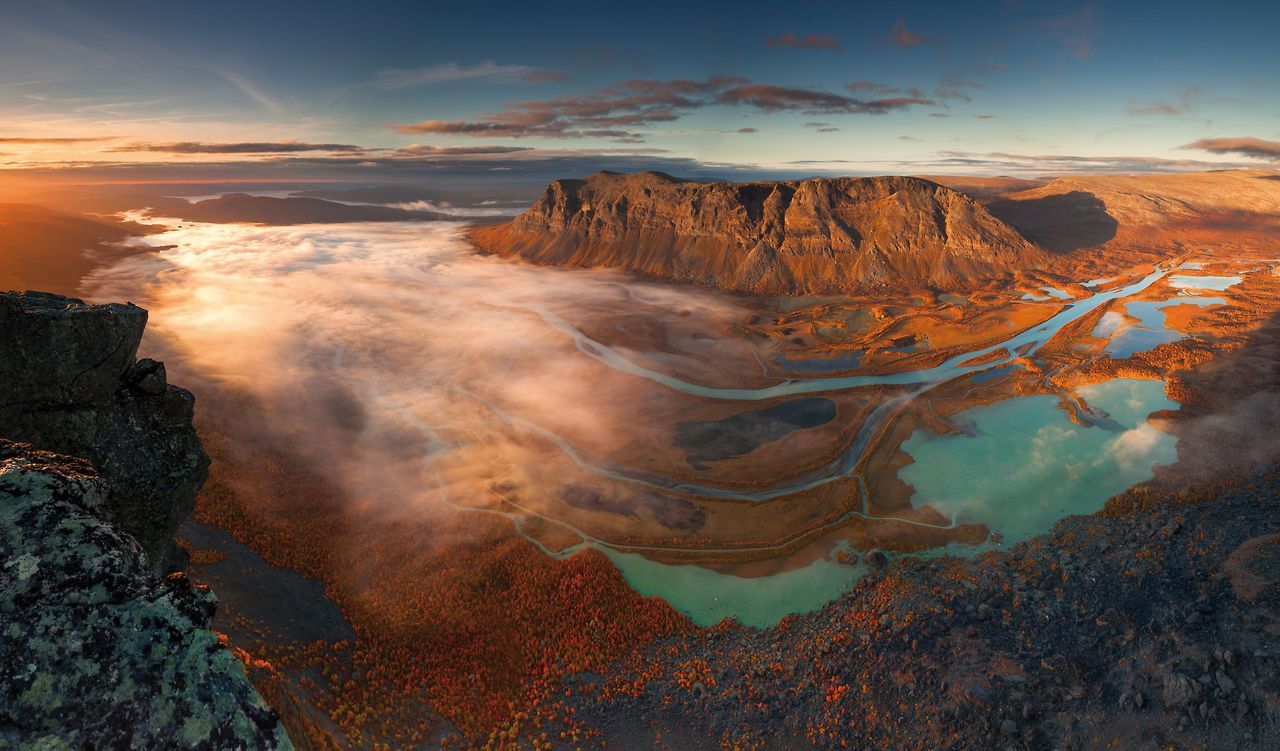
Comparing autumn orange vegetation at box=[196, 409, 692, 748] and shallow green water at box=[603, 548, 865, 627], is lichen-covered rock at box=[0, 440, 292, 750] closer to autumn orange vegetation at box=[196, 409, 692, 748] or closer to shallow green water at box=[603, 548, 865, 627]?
autumn orange vegetation at box=[196, 409, 692, 748]

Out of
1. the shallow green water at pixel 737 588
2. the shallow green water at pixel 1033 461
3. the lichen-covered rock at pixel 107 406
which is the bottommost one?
the shallow green water at pixel 737 588

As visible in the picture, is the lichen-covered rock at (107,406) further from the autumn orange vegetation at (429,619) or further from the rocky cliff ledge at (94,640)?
the autumn orange vegetation at (429,619)

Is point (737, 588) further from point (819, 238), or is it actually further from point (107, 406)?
point (819, 238)

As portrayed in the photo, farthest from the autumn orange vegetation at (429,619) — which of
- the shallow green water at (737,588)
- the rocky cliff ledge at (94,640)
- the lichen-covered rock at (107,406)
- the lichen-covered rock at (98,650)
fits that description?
the lichen-covered rock at (98,650)

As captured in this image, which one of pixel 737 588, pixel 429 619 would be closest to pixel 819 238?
pixel 737 588

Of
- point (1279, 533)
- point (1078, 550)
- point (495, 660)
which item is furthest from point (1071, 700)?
point (495, 660)

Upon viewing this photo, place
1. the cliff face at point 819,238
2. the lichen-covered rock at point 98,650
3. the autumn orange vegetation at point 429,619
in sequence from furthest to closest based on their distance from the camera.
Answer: the cliff face at point 819,238 → the autumn orange vegetation at point 429,619 → the lichen-covered rock at point 98,650

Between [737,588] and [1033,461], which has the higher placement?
[1033,461]
